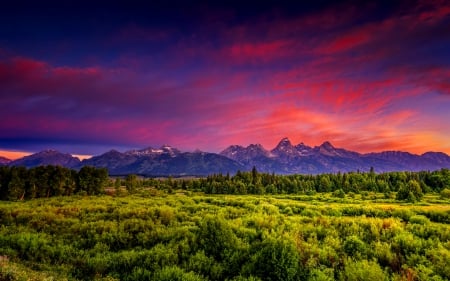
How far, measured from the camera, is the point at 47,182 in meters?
86.9

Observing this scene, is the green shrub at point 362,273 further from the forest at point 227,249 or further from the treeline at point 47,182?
the treeline at point 47,182

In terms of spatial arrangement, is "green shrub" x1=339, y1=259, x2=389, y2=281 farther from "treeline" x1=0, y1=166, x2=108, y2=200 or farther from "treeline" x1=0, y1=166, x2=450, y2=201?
"treeline" x1=0, y1=166, x2=108, y2=200

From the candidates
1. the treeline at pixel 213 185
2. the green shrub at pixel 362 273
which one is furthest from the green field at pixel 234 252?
the treeline at pixel 213 185

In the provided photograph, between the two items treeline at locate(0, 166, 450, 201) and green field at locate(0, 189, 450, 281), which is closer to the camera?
green field at locate(0, 189, 450, 281)

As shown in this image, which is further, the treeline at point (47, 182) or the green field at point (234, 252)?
the treeline at point (47, 182)

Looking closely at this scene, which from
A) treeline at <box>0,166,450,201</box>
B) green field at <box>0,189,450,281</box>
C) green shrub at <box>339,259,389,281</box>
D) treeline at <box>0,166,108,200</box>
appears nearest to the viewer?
green shrub at <box>339,259,389,281</box>

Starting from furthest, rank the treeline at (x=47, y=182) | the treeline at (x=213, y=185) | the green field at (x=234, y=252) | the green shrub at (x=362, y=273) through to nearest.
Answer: the treeline at (x=213, y=185), the treeline at (x=47, y=182), the green field at (x=234, y=252), the green shrub at (x=362, y=273)

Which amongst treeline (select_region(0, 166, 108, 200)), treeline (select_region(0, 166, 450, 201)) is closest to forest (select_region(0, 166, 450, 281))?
treeline (select_region(0, 166, 108, 200))

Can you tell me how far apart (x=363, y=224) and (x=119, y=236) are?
1616cm

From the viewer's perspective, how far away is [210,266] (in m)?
13.3

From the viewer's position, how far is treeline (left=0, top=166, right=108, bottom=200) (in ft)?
253

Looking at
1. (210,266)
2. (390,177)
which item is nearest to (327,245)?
(210,266)

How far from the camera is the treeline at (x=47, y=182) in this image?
7712cm

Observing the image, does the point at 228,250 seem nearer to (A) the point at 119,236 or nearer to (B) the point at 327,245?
(B) the point at 327,245
